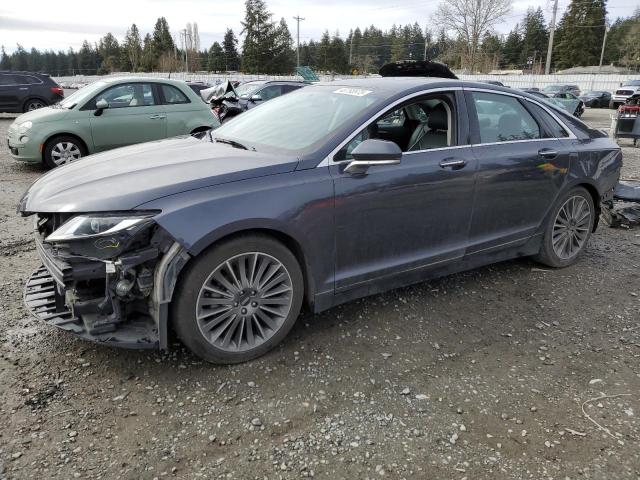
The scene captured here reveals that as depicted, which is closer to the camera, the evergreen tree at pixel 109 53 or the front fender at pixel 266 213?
the front fender at pixel 266 213

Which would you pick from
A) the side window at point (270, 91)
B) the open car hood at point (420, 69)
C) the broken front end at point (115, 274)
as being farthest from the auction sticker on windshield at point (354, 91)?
the side window at point (270, 91)

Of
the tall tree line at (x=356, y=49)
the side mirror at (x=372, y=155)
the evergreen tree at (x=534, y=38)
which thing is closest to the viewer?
the side mirror at (x=372, y=155)

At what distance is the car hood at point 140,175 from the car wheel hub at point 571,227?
9.19 ft

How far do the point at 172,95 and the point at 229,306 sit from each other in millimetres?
7353

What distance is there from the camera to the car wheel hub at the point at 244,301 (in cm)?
284

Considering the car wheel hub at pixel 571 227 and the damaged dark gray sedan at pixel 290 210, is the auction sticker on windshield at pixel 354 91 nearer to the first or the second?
the damaged dark gray sedan at pixel 290 210

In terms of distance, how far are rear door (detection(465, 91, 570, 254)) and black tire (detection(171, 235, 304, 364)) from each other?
1.63m

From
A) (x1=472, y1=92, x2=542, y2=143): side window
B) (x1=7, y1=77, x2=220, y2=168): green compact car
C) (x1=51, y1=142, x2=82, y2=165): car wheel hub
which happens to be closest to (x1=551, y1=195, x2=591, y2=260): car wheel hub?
(x1=472, y1=92, x2=542, y2=143): side window

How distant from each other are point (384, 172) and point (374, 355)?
1197 millimetres

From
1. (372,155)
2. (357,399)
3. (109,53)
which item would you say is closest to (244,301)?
(357,399)

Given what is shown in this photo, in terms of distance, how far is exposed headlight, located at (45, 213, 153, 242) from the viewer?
102 inches

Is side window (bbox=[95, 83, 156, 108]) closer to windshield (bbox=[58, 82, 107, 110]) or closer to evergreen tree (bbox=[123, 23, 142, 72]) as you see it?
windshield (bbox=[58, 82, 107, 110])

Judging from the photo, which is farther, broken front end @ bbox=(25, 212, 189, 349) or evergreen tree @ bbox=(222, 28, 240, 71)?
evergreen tree @ bbox=(222, 28, 240, 71)

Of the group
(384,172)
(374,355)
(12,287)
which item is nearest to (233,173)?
Answer: (384,172)
